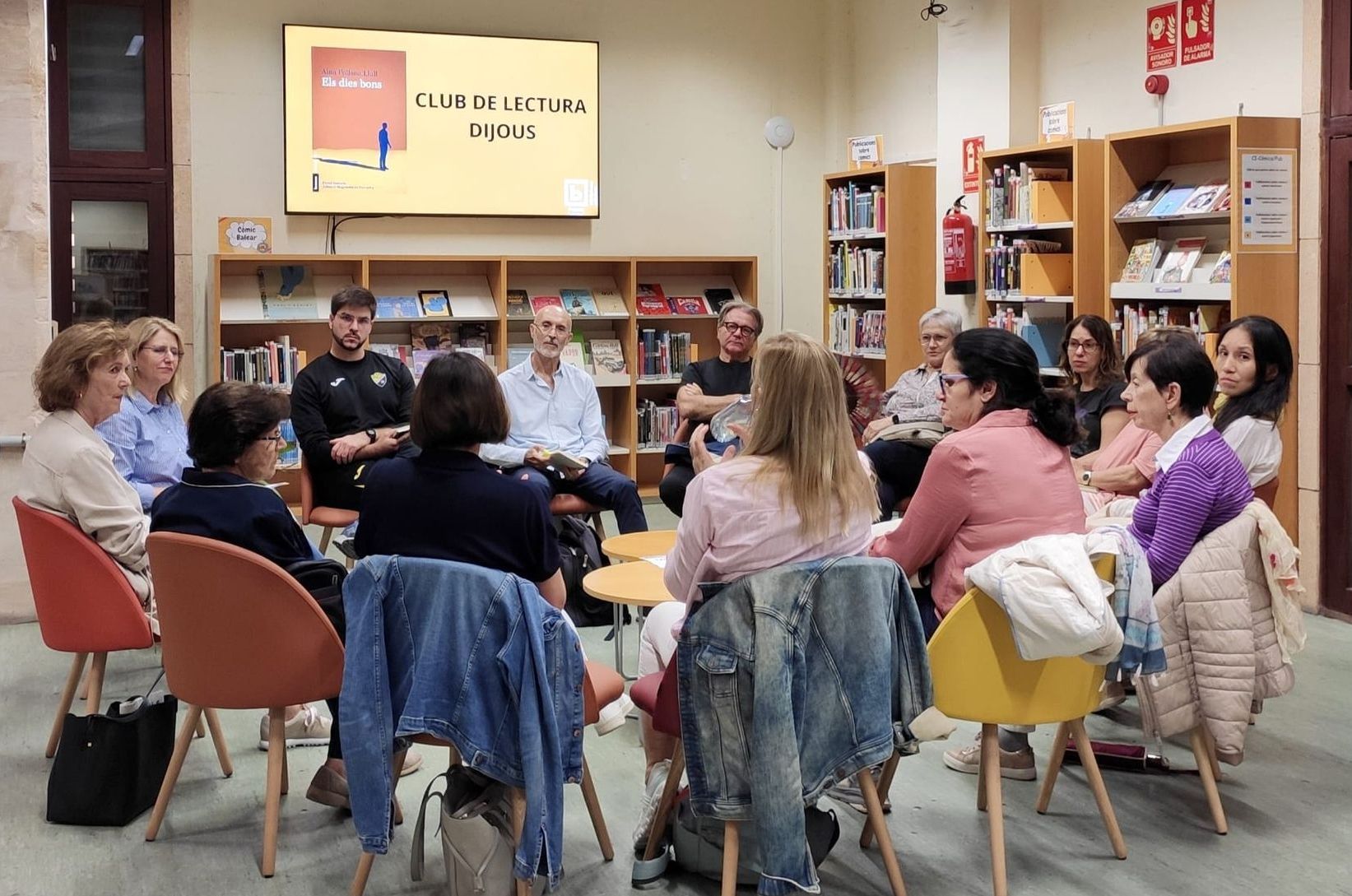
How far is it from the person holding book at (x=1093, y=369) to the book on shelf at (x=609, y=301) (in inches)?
143

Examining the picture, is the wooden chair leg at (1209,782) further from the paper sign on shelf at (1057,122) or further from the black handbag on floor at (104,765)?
the paper sign on shelf at (1057,122)

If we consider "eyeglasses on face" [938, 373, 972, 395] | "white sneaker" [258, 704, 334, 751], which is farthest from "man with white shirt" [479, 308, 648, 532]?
"eyeglasses on face" [938, 373, 972, 395]

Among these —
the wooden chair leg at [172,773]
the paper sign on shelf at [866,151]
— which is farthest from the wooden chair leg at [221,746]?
the paper sign on shelf at [866,151]

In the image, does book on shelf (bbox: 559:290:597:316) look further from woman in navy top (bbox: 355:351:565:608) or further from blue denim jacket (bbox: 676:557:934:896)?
blue denim jacket (bbox: 676:557:934:896)

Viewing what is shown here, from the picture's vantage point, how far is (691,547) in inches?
109

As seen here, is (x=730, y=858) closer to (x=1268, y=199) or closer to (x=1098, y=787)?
(x=1098, y=787)

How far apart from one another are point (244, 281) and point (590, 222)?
7.14ft

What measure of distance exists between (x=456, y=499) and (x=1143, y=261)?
4222mm

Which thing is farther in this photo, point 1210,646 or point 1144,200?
point 1144,200

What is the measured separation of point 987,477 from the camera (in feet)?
10.5

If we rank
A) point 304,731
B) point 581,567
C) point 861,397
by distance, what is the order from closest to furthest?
point 304,731, point 581,567, point 861,397

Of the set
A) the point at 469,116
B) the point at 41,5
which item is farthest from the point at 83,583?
the point at 469,116

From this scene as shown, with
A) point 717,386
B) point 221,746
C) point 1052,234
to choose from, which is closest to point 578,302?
point 717,386

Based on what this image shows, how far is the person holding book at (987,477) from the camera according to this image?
126 inches
